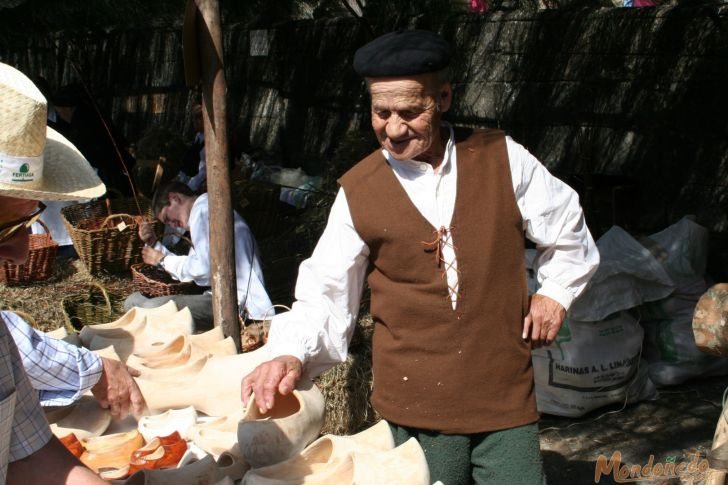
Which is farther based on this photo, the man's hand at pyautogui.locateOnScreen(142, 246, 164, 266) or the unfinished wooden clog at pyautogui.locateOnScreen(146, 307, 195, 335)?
the man's hand at pyautogui.locateOnScreen(142, 246, 164, 266)

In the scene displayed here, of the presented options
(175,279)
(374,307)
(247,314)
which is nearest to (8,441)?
(374,307)

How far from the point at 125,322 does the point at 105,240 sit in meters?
2.52

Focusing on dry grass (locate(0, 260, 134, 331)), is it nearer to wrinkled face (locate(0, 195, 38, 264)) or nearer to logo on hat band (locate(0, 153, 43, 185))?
wrinkled face (locate(0, 195, 38, 264))

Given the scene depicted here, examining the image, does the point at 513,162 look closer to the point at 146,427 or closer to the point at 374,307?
the point at 374,307

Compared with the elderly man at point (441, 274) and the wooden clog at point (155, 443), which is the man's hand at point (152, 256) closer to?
the wooden clog at point (155, 443)

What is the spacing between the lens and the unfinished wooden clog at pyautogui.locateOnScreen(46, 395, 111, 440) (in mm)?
2639

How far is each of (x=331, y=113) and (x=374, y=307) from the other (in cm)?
Answer: 658

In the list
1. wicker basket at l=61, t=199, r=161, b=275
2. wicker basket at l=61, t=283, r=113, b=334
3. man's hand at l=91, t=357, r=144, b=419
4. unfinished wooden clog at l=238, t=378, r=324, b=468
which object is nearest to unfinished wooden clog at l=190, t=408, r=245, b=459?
unfinished wooden clog at l=238, t=378, r=324, b=468

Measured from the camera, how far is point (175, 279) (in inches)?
213

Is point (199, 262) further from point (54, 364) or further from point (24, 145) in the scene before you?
point (24, 145)

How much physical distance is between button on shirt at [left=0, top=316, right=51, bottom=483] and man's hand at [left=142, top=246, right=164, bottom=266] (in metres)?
3.44

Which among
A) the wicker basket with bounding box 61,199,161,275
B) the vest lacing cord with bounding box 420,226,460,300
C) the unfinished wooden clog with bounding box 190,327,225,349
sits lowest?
the wicker basket with bounding box 61,199,161,275

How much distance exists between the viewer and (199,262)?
5012mm

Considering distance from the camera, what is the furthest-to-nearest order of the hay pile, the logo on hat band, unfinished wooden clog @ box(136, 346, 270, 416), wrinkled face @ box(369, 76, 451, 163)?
the hay pile
unfinished wooden clog @ box(136, 346, 270, 416)
wrinkled face @ box(369, 76, 451, 163)
the logo on hat band
